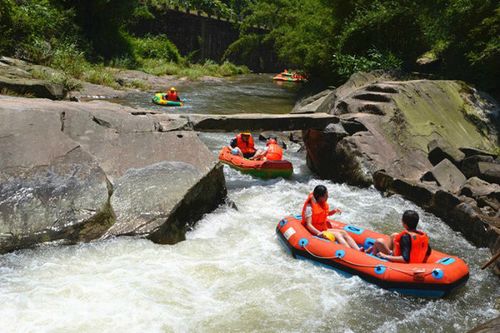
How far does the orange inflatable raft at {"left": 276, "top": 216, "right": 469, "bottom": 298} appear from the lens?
18.8 feet

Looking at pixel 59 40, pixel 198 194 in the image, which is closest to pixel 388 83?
pixel 198 194

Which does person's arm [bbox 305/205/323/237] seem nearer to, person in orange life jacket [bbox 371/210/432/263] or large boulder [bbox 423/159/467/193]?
person in orange life jacket [bbox 371/210/432/263]

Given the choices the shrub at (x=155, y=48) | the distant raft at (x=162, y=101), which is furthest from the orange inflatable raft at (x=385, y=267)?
the shrub at (x=155, y=48)

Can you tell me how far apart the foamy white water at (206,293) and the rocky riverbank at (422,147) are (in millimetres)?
1305

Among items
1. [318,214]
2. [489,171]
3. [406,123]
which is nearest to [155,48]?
[406,123]

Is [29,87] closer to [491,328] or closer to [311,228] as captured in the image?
[311,228]

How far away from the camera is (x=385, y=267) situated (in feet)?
19.4

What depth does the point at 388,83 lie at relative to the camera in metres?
12.4

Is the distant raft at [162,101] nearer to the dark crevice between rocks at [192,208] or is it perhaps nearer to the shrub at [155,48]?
the dark crevice between rocks at [192,208]

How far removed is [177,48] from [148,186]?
1014 inches

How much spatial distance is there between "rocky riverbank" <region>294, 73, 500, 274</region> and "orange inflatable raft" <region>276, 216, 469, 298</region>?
1724 mm

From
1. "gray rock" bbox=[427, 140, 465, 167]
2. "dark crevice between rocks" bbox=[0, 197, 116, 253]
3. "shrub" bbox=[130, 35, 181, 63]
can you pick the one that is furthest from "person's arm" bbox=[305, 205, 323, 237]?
"shrub" bbox=[130, 35, 181, 63]

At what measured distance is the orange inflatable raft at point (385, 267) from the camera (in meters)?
5.72

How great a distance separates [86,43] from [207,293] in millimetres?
19715
